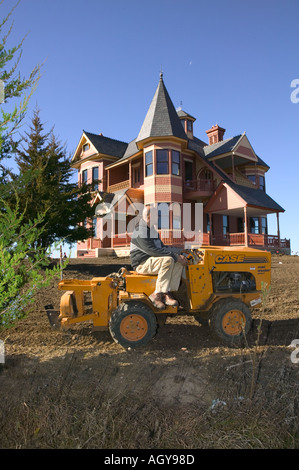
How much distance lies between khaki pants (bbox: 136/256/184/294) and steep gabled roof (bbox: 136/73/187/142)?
1620 centimetres

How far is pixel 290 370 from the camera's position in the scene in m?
4.43

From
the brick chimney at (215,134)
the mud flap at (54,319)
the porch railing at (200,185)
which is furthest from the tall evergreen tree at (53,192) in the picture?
the brick chimney at (215,134)

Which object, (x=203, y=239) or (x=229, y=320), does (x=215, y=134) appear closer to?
(x=203, y=239)

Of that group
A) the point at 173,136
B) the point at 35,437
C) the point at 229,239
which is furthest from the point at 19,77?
the point at 229,239

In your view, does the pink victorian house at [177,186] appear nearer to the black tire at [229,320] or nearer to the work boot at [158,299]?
the black tire at [229,320]

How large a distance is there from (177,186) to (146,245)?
16048mm

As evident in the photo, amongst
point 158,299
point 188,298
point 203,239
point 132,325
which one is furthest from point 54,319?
point 203,239

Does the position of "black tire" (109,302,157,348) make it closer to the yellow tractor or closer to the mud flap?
the yellow tractor

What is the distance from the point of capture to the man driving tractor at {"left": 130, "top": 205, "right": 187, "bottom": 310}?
562 centimetres

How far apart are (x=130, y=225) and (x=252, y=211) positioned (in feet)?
28.2

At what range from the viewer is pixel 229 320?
5.89m

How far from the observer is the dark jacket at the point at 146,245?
5727mm

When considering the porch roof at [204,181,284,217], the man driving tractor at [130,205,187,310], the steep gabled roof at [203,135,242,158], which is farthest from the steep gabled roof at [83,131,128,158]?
the man driving tractor at [130,205,187,310]
